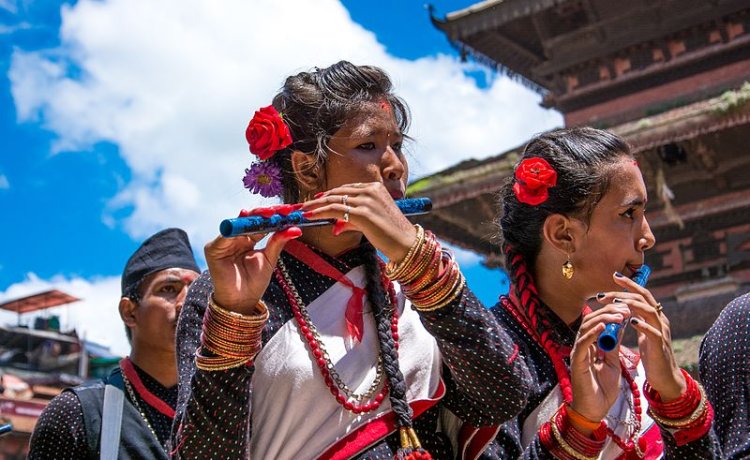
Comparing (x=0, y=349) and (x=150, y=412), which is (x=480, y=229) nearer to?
(x=150, y=412)

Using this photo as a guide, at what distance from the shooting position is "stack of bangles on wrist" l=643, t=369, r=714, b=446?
7.95ft

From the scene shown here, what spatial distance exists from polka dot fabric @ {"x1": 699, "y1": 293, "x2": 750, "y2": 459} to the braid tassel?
3.12ft

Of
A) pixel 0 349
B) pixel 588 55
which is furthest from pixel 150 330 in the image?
pixel 0 349

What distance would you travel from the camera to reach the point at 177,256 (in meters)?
4.31

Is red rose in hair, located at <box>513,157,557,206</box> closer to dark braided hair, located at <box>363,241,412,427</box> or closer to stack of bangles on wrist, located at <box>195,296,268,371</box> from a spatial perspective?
dark braided hair, located at <box>363,241,412,427</box>

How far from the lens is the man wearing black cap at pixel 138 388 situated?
335 cm

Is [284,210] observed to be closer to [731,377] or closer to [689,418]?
[689,418]

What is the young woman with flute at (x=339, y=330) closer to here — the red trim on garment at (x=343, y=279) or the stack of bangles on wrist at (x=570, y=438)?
the red trim on garment at (x=343, y=279)

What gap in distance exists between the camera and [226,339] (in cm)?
197

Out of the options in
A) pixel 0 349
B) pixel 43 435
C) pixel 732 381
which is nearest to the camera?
pixel 732 381

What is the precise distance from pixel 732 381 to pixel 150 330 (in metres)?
2.51

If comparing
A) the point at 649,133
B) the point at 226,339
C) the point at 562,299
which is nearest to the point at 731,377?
the point at 562,299

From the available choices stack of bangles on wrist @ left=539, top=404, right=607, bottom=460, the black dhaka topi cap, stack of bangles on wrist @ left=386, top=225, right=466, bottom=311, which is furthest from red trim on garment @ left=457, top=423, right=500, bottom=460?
the black dhaka topi cap

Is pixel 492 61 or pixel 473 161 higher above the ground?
pixel 492 61
